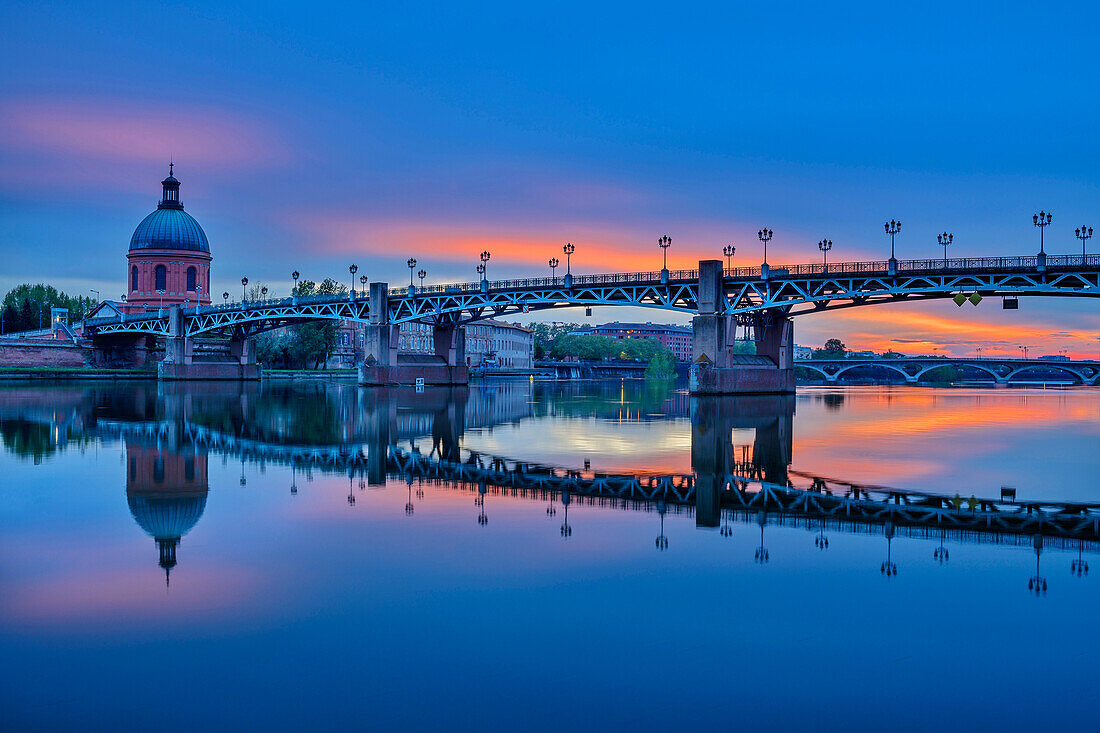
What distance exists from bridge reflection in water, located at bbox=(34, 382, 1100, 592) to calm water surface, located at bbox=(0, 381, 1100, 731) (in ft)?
0.65

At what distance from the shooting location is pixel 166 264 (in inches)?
5600

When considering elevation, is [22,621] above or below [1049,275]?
below

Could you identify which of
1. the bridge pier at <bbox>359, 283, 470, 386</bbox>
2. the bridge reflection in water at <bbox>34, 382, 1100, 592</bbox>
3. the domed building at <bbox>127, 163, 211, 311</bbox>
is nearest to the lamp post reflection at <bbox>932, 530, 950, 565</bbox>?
the bridge reflection in water at <bbox>34, 382, 1100, 592</bbox>

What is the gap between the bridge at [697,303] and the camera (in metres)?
66.5

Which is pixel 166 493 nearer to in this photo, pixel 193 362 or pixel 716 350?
pixel 716 350

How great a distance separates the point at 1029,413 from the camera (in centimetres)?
6172

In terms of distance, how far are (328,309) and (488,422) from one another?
223 feet

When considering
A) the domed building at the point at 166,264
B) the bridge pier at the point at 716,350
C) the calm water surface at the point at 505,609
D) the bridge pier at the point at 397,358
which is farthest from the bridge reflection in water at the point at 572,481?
the domed building at the point at 166,264

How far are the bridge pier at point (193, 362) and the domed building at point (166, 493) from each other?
93406 millimetres

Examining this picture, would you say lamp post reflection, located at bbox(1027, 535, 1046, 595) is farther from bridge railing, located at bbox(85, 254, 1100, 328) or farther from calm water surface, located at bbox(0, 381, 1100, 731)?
bridge railing, located at bbox(85, 254, 1100, 328)

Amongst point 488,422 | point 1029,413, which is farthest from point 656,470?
point 1029,413

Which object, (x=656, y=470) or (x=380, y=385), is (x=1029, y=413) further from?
(x=380, y=385)

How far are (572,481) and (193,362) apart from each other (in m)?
109

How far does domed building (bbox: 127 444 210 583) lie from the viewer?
15.6m
